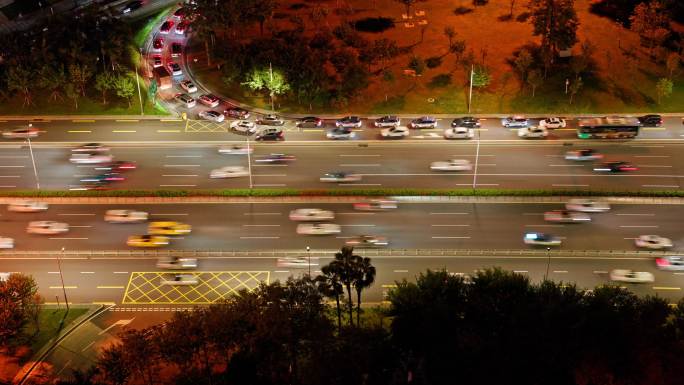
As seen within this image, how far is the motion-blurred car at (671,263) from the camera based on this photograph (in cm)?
9756

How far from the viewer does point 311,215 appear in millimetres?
107688

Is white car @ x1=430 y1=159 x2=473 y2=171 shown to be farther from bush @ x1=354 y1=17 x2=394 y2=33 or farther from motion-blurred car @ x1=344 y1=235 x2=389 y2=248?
bush @ x1=354 y1=17 x2=394 y2=33

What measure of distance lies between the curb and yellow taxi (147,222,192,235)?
49.3ft

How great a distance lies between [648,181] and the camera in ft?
382

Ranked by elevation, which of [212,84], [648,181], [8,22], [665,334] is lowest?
[665,334]

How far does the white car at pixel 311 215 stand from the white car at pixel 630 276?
37.5m

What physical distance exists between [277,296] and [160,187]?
4016 cm

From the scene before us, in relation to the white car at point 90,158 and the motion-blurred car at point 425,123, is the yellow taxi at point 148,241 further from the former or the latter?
the motion-blurred car at point 425,123

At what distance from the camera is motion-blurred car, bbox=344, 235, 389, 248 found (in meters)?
103

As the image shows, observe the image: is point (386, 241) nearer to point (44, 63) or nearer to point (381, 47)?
point (381, 47)

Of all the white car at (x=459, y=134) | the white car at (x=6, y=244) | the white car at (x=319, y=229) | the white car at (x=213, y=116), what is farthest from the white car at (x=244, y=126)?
the white car at (x=6, y=244)

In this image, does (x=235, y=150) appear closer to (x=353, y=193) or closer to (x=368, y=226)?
(x=353, y=193)

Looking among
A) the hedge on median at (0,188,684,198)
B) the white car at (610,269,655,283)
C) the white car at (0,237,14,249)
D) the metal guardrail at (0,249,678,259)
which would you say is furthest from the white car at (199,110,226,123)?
the white car at (610,269,655,283)

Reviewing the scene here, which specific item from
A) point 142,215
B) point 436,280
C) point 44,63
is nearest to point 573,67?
point 436,280
